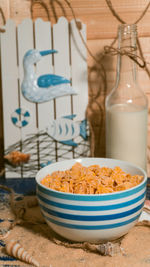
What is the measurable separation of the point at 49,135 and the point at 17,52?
10.4 inches

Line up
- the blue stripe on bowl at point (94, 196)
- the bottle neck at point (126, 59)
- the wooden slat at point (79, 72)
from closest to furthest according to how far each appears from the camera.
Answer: the blue stripe on bowl at point (94, 196) → the bottle neck at point (126, 59) → the wooden slat at point (79, 72)

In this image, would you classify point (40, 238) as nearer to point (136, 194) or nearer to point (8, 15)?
point (136, 194)

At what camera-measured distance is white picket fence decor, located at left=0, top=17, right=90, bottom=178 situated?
2.98 feet

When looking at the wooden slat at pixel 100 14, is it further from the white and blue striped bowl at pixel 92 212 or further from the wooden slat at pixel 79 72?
the white and blue striped bowl at pixel 92 212

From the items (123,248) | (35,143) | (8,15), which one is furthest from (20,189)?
(8,15)

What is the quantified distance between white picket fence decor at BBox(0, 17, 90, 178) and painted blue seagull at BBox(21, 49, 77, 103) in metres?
0.01

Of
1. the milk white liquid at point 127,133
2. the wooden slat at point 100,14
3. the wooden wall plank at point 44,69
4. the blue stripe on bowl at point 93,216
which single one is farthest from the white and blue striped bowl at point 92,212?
the wooden slat at point 100,14

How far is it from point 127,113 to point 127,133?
5 centimetres

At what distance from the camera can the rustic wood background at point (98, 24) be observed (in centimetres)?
92

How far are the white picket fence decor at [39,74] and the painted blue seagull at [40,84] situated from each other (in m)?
0.01

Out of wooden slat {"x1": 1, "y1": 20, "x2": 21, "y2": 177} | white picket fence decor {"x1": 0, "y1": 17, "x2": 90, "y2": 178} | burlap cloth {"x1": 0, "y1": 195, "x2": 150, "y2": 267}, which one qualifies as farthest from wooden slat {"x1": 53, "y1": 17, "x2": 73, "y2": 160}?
burlap cloth {"x1": 0, "y1": 195, "x2": 150, "y2": 267}

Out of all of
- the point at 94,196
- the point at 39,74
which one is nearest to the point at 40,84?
the point at 39,74

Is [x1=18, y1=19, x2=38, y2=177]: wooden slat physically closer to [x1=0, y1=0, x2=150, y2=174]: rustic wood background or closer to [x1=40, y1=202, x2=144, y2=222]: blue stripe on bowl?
[x1=0, y1=0, x2=150, y2=174]: rustic wood background

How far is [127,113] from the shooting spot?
0.81 metres
